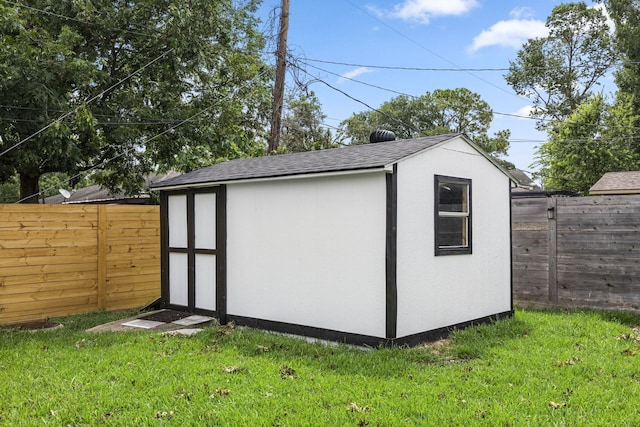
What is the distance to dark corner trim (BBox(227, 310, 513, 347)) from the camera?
5742mm

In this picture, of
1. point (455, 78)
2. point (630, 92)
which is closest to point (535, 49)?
point (630, 92)

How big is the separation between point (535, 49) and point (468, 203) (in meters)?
29.3

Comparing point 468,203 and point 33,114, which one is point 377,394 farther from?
point 33,114

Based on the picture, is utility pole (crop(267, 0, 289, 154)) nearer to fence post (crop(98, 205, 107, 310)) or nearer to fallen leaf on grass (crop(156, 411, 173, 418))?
fence post (crop(98, 205, 107, 310))

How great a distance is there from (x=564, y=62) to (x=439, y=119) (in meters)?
9.40

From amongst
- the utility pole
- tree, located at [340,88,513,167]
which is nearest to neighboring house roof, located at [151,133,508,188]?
the utility pole

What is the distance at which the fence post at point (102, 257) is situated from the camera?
8562mm

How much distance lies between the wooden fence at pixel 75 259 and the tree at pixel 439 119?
2615 centimetres

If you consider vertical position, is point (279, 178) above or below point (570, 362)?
above

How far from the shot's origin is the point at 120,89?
12766mm

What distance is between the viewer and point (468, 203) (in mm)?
6902

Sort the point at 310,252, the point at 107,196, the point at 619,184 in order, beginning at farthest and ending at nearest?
1. the point at 107,196
2. the point at 619,184
3. the point at 310,252

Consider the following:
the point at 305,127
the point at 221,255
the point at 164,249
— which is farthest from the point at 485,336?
the point at 305,127

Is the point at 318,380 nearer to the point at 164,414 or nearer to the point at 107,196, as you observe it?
the point at 164,414
